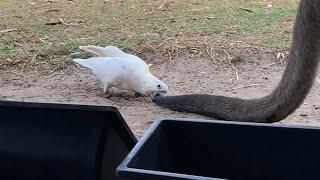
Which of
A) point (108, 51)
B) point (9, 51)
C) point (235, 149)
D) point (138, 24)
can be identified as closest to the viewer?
point (235, 149)

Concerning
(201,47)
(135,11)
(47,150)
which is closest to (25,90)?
(201,47)

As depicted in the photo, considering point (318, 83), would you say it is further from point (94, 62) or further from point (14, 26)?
point (14, 26)

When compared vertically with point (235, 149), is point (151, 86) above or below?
below

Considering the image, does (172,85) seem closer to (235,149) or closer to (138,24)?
(138,24)

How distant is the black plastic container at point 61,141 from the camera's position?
192 centimetres

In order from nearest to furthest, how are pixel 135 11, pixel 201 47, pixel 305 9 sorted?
pixel 305 9 < pixel 201 47 < pixel 135 11

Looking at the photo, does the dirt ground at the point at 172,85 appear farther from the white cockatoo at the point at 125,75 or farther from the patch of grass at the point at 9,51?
the patch of grass at the point at 9,51

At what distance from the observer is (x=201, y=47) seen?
14.3 feet

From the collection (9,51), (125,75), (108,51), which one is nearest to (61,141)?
(125,75)

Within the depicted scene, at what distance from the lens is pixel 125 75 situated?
338cm

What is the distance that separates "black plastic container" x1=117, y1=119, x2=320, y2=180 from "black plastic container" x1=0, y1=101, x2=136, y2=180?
0.21 m

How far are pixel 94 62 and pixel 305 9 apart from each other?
139cm

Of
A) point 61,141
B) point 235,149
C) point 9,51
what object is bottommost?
point 9,51

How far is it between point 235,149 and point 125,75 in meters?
1.71
